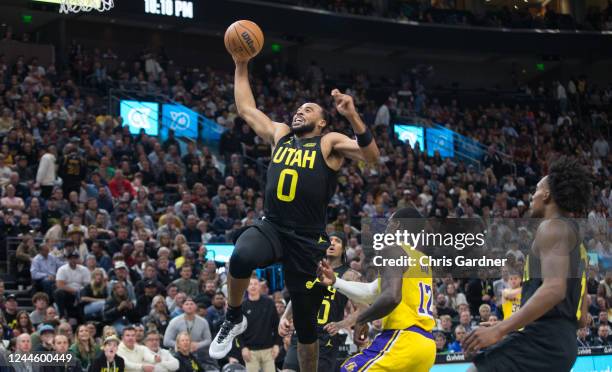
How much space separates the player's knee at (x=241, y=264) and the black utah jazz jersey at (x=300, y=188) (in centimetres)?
47

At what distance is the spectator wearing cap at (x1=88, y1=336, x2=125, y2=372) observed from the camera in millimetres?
12047

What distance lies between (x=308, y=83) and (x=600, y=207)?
11151 mm

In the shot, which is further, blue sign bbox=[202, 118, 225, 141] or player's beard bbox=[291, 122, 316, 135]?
blue sign bbox=[202, 118, 225, 141]

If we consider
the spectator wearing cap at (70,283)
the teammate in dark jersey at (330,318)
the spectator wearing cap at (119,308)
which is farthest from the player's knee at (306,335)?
the spectator wearing cap at (70,283)

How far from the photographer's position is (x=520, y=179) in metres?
27.5

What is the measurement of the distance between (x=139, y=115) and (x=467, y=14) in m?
16.5

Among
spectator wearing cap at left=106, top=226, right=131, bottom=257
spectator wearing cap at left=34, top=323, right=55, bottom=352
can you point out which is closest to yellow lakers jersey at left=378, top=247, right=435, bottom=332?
spectator wearing cap at left=34, top=323, right=55, bottom=352

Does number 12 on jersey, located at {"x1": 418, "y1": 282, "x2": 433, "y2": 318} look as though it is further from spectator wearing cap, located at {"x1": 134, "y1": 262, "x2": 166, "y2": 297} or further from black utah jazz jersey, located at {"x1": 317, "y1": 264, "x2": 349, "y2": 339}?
spectator wearing cap, located at {"x1": 134, "y1": 262, "x2": 166, "y2": 297}

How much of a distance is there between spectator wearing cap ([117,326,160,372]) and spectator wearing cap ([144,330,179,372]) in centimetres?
7

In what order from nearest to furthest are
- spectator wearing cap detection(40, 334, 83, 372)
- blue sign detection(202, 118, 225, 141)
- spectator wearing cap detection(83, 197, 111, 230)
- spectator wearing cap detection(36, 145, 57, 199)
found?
spectator wearing cap detection(40, 334, 83, 372) < spectator wearing cap detection(83, 197, 111, 230) < spectator wearing cap detection(36, 145, 57, 199) < blue sign detection(202, 118, 225, 141)

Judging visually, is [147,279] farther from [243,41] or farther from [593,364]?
[243,41]

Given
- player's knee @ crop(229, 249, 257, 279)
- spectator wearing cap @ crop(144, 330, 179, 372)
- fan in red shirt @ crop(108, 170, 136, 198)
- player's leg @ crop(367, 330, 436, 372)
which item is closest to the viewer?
player's leg @ crop(367, 330, 436, 372)

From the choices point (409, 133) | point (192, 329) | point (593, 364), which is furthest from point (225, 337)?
point (409, 133)

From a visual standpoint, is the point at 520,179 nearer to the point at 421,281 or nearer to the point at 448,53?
the point at 448,53
